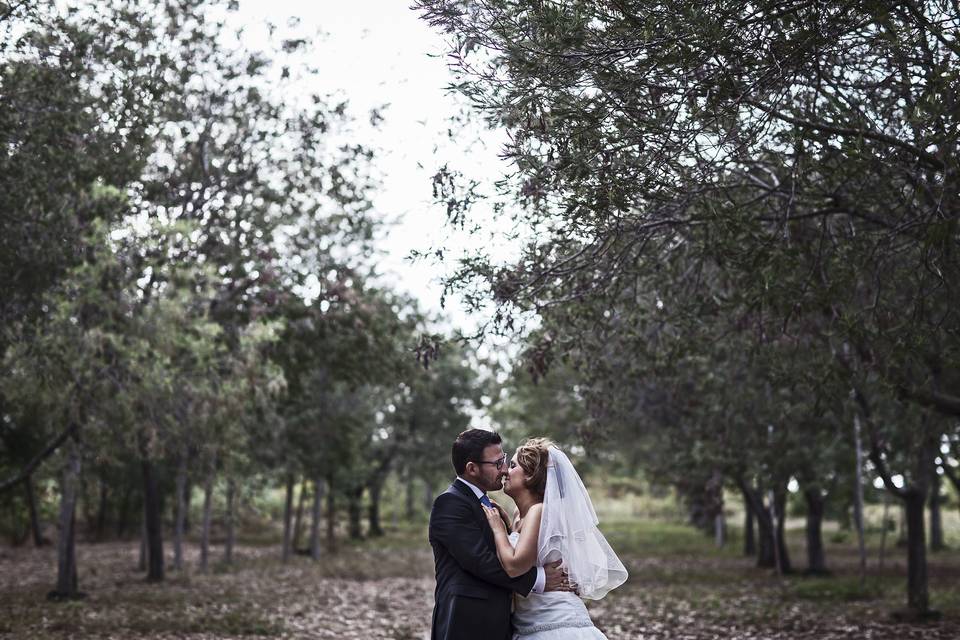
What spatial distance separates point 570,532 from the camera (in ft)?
20.4

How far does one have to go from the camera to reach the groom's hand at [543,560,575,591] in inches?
241

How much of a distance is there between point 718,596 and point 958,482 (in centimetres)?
697

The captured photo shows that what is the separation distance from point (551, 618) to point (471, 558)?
2.44 feet

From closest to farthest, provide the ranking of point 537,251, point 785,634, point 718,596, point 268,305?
point 537,251
point 785,634
point 268,305
point 718,596

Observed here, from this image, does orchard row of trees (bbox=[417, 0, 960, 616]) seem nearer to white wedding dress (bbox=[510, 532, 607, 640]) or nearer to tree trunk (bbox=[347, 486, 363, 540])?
white wedding dress (bbox=[510, 532, 607, 640])

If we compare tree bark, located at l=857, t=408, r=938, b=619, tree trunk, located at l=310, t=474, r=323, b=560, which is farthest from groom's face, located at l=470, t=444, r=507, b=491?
tree trunk, located at l=310, t=474, r=323, b=560

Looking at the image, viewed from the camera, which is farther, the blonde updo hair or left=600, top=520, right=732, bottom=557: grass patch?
left=600, top=520, right=732, bottom=557: grass patch

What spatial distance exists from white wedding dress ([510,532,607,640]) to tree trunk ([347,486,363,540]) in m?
38.0

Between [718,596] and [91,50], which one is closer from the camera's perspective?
[91,50]

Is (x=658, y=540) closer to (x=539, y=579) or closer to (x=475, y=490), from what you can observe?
(x=539, y=579)

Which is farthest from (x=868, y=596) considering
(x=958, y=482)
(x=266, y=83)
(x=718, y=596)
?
(x=266, y=83)

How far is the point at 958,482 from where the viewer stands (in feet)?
80.0

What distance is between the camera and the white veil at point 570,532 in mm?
6121

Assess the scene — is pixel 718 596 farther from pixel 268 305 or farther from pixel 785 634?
pixel 268 305
